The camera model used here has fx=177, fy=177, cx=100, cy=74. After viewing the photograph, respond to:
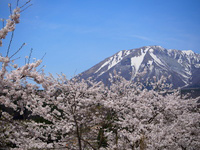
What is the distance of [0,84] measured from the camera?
335 cm

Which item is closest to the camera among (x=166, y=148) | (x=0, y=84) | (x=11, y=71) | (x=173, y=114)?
(x=0, y=84)

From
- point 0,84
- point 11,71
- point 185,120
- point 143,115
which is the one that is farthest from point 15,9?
point 185,120

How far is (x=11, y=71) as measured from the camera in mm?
3602

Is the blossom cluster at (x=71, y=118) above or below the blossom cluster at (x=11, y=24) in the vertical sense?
below

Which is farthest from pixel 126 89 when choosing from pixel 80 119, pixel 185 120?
pixel 80 119

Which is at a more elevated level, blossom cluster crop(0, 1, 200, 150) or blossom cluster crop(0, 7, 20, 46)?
blossom cluster crop(0, 7, 20, 46)

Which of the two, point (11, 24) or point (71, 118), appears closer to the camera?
point (11, 24)

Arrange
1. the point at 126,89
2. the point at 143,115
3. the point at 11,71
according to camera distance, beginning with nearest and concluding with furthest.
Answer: the point at 11,71
the point at 143,115
the point at 126,89

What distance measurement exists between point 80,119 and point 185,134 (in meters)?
5.85

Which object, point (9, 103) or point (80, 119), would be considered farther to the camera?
point (80, 119)

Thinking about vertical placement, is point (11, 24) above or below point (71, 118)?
above

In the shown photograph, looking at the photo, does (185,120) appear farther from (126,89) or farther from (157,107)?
(126,89)

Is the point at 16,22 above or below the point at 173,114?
above

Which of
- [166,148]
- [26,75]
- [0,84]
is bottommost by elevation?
[166,148]
